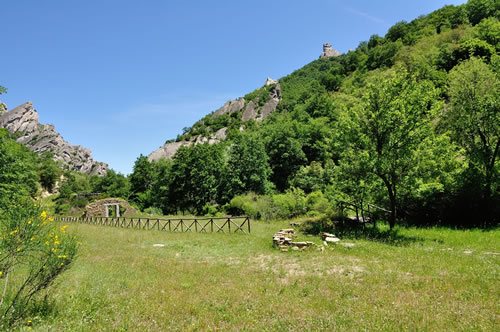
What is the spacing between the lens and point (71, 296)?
21.1 feet

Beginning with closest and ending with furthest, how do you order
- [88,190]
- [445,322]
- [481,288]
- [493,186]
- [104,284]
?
1. [445,322]
2. [481,288]
3. [104,284]
4. [493,186]
5. [88,190]

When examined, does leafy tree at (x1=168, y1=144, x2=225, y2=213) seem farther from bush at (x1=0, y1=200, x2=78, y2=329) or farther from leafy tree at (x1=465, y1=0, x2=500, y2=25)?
leafy tree at (x1=465, y1=0, x2=500, y2=25)

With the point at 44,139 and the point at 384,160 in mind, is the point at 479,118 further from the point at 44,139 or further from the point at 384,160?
the point at 44,139

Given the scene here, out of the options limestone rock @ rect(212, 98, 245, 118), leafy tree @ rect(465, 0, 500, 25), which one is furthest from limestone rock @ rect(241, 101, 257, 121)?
leafy tree @ rect(465, 0, 500, 25)

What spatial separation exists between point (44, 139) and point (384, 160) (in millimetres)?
192851

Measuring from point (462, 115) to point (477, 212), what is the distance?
6.11 meters

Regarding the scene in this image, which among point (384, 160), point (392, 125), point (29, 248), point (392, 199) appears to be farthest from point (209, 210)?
point (29, 248)

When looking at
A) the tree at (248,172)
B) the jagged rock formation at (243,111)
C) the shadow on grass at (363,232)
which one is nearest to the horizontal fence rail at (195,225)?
the shadow on grass at (363,232)

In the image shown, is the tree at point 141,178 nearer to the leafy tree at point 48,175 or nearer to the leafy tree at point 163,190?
the leafy tree at point 163,190

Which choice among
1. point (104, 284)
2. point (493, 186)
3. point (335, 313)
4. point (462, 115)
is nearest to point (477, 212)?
point (493, 186)

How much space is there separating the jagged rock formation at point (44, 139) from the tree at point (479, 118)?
161m

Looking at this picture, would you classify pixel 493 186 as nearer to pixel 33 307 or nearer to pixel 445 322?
pixel 445 322

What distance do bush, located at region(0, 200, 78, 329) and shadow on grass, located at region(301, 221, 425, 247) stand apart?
41.2ft

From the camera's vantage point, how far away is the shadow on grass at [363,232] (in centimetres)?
1222
